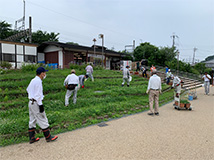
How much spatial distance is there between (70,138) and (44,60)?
22230 mm

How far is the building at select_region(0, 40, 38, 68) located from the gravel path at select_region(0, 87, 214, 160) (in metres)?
18.4

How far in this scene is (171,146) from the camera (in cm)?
392

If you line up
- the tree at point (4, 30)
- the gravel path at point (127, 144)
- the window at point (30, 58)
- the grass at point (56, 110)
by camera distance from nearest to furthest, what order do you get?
the gravel path at point (127, 144)
the grass at point (56, 110)
the window at point (30, 58)
the tree at point (4, 30)

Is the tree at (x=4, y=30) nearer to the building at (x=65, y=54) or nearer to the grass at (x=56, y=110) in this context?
the building at (x=65, y=54)

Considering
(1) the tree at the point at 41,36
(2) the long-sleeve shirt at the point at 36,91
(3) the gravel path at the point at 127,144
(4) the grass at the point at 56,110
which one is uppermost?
(1) the tree at the point at 41,36

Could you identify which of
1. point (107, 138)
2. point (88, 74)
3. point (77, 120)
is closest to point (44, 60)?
point (88, 74)

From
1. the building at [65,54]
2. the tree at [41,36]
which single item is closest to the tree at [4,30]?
the tree at [41,36]

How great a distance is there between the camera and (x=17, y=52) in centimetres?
2066

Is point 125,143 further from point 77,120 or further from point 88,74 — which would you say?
point 88,74

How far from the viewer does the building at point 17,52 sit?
19.4 metres

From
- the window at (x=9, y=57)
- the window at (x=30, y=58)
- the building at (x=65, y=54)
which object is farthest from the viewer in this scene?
the window at (x=30, y=58)

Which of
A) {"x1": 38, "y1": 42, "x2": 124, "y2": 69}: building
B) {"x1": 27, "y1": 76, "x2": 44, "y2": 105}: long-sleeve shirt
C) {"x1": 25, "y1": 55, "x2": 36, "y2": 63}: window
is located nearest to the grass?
{"x1": 27, "y1": 76, "x2": 44, "y2": 105}: long-sleeve shirt

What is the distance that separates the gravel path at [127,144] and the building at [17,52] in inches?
724

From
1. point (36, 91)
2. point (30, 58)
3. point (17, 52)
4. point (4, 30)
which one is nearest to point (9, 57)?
point (17, 52)
